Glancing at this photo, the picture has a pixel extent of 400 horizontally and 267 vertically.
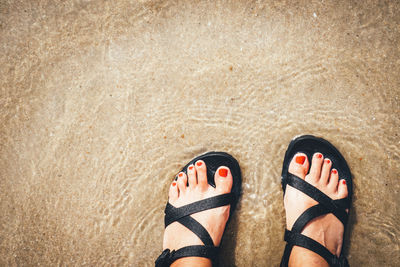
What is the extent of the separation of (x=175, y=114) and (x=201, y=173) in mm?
466

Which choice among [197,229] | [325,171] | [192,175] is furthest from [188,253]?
[325,171]

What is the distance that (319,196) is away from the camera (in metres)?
1.67

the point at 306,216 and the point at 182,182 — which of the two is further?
the point at 182,182

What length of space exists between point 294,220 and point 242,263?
47cm

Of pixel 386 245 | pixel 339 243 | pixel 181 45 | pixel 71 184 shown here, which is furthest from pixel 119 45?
pixel 386 245

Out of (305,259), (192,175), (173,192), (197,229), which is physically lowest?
(305,259)

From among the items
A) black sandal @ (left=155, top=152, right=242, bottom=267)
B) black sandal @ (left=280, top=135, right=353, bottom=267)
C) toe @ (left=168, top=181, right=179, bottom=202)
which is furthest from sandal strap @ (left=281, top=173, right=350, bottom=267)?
toe @ (left=168, top=181, right=179, bottom=202)

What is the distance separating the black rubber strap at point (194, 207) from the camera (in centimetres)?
168

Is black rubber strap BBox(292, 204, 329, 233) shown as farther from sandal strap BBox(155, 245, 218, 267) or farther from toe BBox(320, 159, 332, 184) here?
sandal strap BBox(155, 245, 218, 267)

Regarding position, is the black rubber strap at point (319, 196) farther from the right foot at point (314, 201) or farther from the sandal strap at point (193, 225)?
the sandal strap at point (193, 225)

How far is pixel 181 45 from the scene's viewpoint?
1.76 metres

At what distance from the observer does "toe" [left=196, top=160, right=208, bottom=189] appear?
172cm

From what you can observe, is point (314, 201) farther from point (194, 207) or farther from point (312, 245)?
point (194, 207)

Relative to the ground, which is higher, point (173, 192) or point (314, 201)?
point (173, 192)
